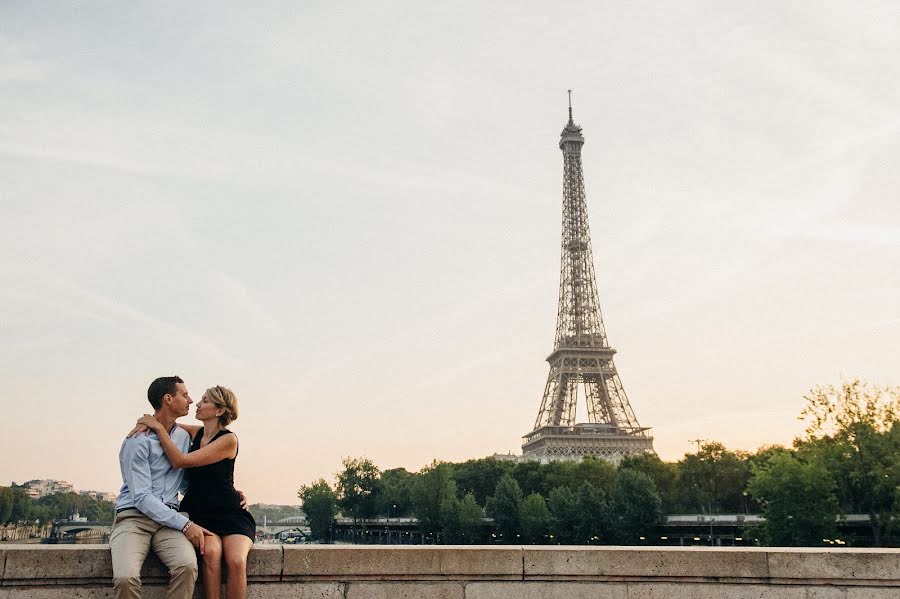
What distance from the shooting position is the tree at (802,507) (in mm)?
49531

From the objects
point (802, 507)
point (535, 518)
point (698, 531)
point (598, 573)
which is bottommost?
point (698, 531)

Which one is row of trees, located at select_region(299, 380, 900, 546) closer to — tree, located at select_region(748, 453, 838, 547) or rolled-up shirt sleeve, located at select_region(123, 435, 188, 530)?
tree, located at select_region(748, 453, 838, 547)

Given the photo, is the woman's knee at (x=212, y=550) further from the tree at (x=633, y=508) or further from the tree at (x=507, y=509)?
the tree at (x=507, y=509)

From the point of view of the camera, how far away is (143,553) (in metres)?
7.11

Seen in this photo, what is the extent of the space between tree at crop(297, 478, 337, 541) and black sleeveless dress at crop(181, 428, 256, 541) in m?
151

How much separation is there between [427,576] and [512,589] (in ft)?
3.13

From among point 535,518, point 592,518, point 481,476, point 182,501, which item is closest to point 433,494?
point 481,476

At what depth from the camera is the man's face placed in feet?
24.5

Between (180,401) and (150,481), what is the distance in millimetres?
784

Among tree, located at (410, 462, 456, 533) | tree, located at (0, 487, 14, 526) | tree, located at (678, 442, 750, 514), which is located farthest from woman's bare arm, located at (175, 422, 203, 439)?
tree, located at (0, 487, 14, 526)

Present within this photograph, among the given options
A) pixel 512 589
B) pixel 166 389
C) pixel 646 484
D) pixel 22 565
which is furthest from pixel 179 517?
pixel 646 484

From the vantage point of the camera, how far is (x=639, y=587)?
866cm

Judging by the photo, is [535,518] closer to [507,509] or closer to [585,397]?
[507,509]

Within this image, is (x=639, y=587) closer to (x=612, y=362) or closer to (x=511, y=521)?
(x=511, y=521)
